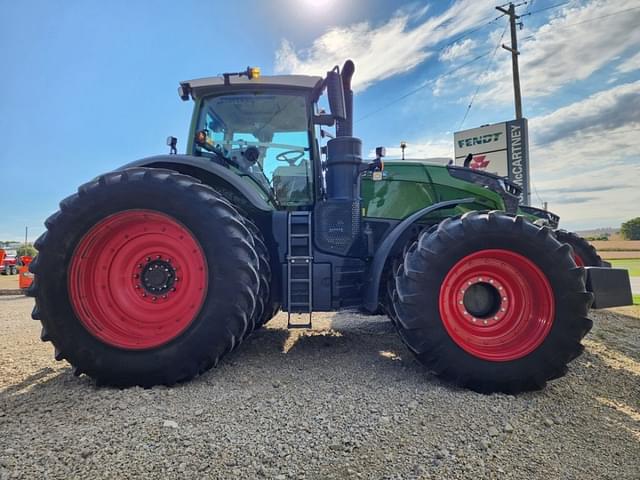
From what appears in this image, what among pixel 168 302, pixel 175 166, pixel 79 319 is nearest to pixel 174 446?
pixel 168 302

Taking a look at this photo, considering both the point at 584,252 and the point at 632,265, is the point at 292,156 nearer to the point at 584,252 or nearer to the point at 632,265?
the point at 584,252

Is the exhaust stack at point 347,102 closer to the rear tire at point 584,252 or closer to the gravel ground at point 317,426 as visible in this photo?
the gravel ground at point 317,426

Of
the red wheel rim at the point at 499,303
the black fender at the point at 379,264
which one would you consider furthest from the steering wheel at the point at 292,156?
the red wheel rim at the point at 499,303

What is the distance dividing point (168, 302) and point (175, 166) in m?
1.15

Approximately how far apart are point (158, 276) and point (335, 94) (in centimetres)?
192

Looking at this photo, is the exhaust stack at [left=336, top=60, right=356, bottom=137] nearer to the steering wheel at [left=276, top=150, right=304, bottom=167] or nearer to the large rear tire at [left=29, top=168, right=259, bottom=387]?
the steering wheel at [left=276, top=150, right=304, bottom=167]

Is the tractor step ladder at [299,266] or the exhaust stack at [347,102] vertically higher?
the exhaust stack at [347,102]

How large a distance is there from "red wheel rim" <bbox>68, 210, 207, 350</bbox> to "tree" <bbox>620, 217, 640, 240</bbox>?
49.7 m

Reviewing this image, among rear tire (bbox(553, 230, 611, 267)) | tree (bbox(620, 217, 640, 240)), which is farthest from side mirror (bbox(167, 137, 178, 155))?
tree (bbox(620, 217, 640, 240))

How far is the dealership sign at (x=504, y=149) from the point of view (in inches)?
456

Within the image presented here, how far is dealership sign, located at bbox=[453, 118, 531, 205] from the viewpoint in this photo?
1158 cm

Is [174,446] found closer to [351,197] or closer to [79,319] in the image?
[79,319]

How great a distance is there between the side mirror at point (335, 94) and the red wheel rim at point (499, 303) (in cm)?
150

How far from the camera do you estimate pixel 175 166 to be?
3039mm
